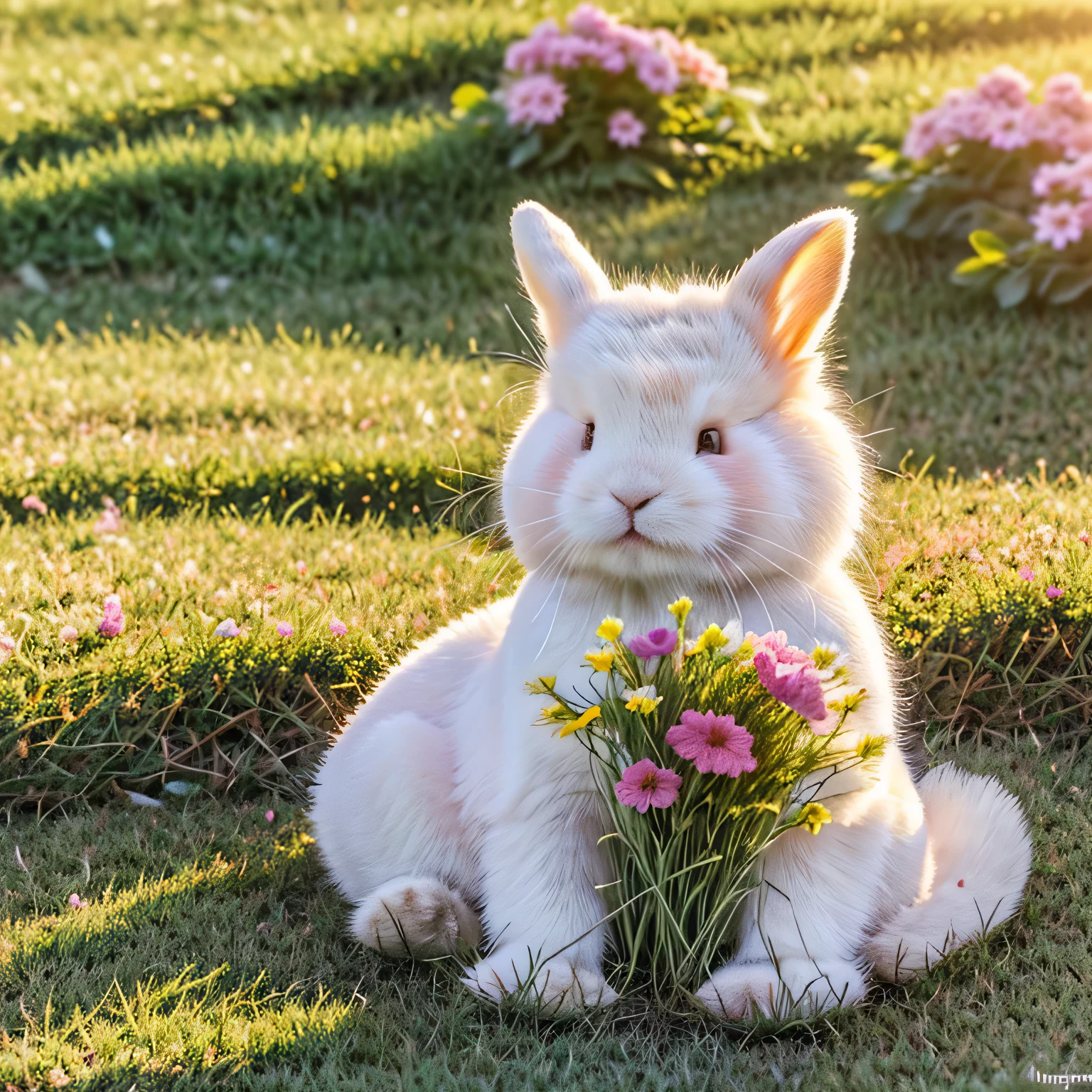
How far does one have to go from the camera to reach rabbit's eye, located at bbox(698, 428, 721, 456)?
2449 millimetres

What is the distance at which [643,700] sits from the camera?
234 centimetres

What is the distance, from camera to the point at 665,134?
8.34m

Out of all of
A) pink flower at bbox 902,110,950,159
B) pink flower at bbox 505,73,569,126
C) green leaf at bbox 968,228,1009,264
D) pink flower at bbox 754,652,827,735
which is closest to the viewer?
pink flower at bbox 754,652,827,735

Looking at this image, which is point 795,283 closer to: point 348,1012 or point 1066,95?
Result: point 348,1012

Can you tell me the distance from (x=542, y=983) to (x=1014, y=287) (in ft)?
17.0

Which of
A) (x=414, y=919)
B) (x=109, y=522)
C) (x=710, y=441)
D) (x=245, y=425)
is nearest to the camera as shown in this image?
(x=710, y=441)

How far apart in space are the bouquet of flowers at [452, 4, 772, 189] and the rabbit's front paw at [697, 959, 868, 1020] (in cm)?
630

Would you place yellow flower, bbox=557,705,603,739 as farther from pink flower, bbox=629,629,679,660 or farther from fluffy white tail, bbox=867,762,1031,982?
fluffy white tail, bbox=867,762,1031,982

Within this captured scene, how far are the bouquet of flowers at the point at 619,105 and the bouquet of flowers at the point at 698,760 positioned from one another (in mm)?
6089

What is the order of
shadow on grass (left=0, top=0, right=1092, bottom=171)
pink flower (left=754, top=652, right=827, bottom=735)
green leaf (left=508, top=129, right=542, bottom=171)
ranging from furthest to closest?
shadow on grass (left=0, top=0, right=1092, bottom=171) → green leaf (left=508, top=129, right=542, bottom=171) → pink flower (left=754, top=652, right=827, bottom=735)

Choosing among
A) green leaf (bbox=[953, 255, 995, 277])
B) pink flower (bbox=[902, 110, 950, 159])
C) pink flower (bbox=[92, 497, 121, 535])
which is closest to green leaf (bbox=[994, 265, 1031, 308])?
green leaf (bbox=[953, 255, 995, 277])

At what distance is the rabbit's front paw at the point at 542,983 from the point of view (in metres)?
2.47

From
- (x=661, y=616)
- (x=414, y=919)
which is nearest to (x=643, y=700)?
(x=661, y=616)

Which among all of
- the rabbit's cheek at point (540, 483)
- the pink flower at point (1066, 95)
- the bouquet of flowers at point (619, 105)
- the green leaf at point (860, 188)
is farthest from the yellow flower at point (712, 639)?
the bouquet of flowers at point (619, 105)
